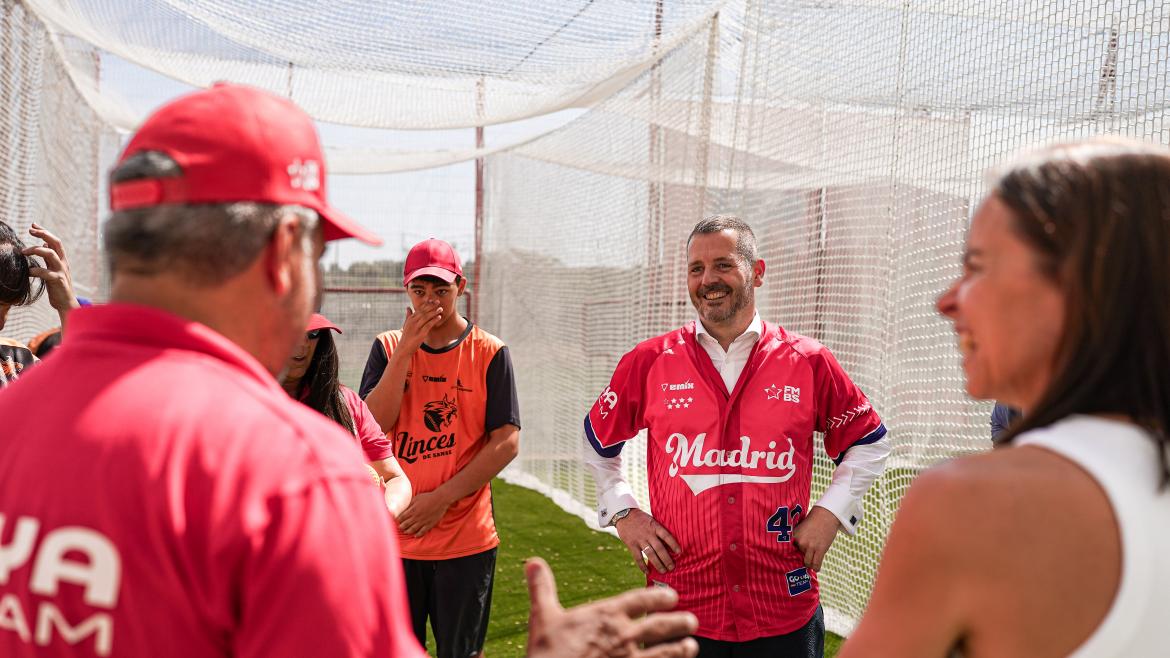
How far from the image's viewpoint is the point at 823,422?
318 cm

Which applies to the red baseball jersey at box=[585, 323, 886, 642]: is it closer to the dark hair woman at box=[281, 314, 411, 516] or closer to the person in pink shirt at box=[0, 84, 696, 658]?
the dark hair woman at box=[281, 314, 411, 516]

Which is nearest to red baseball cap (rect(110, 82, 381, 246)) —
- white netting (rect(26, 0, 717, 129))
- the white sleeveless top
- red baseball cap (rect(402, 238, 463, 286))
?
the white sleeveless top

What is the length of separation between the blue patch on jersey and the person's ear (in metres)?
2.22

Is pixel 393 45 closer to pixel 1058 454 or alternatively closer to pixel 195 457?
pixel 195 457

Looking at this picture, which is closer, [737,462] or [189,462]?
[189,462]

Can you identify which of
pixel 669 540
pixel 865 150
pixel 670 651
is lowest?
pixel 669 540

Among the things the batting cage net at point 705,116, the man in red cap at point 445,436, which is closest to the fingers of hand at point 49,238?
the man in red cap at point 445,436

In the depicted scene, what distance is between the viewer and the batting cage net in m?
4.29

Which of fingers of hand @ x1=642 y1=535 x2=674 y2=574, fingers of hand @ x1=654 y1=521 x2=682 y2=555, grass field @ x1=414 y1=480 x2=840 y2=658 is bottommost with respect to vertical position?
grass field @ x1=414 y1=480 x2=840 y2=658

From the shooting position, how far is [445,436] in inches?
161

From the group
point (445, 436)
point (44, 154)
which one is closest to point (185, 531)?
point (445, 436)

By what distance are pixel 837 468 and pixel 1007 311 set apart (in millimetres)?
2233

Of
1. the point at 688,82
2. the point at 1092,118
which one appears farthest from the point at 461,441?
the point at 688,82

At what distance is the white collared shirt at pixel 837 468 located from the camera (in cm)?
308
